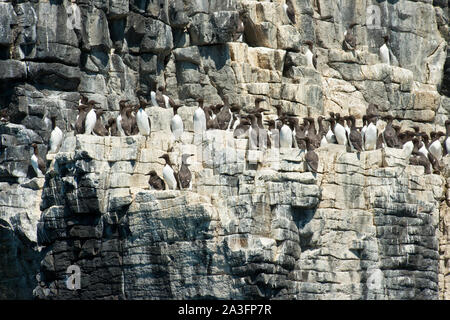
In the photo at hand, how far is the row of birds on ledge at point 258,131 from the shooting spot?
63.6 meters

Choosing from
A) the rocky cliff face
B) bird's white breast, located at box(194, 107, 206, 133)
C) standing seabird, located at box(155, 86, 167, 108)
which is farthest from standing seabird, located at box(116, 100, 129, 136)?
standing seabird, located at box(155, 86, 167, 108)

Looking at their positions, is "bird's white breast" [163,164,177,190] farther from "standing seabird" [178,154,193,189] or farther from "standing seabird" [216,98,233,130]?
"standing seabird" [216,98,233,130]

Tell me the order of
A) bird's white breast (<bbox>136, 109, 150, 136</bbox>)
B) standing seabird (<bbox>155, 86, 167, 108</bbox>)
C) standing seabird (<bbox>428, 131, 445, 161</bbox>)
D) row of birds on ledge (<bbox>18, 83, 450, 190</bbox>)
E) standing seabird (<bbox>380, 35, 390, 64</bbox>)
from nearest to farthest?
row of birds on ledge (<bbox>18, 83, 450, 190</bbox>), bird's white breast (<bbox>136, 109, 150, 136</bbox>), standing seabird (<bbox>155, 86, 167, 108</bbox>), standing seabird (<bbox>428, 131, 445, 161</bbox>), standing seabird (<bbox>380, 35, 390, 64</bbox>)

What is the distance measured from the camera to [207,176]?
62.5 m

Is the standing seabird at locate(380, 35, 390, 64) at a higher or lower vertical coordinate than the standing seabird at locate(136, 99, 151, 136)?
higher

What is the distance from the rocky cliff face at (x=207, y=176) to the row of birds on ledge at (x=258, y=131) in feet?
1.89

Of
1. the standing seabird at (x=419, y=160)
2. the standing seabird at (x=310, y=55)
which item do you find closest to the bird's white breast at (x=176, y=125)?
the standing seabird at (x=419, y=160)

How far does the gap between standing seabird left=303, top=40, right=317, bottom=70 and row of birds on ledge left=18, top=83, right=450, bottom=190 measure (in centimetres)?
288

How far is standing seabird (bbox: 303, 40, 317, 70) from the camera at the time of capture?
236 feet

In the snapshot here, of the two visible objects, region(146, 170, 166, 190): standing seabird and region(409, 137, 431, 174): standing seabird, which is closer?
region(146, 170, 166, 190): standing seabird

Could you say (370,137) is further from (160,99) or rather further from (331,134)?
(160,99)

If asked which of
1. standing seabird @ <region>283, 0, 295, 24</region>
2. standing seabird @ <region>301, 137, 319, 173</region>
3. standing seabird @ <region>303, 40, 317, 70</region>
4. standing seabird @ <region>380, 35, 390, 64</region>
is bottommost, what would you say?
standing seabird @ <region>301, 137, 319, 173</region>

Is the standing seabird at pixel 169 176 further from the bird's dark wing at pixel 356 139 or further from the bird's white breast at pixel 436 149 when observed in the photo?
the bird's white breast at pixel 436 149

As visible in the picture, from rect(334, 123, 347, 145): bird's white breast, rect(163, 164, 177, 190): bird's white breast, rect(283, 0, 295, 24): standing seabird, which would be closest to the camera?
rect(163, 164, 177, 190): bird's white breast
